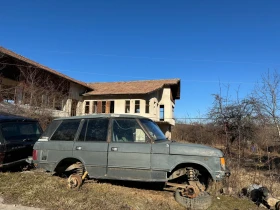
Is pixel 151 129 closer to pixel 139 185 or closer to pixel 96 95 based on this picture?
pixel 139 185

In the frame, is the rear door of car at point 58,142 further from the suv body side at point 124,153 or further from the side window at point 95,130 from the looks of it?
the side window at point 95,130

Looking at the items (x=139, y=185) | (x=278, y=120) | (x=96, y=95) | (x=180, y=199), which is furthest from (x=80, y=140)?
(x=96, y=95)

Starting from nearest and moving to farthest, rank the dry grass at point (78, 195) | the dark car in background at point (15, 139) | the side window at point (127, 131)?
the dry grass at point (78, 195) < the side window at point (127, 131) < the dark car in background at point (15, 139)

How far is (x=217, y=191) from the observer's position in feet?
21.9

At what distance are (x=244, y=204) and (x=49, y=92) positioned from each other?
18883 mm

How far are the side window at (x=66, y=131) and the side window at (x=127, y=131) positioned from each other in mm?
1144

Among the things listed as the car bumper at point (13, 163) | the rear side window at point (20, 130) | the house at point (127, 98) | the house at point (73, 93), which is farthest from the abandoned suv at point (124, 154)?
the house at point (127, 98)

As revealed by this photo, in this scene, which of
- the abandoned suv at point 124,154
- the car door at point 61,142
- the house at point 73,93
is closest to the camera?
the abandoned suv at point 124,154

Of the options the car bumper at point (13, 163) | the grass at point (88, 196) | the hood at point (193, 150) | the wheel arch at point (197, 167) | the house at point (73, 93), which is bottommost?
the grass at point (88, 196)

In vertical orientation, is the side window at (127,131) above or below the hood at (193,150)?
above

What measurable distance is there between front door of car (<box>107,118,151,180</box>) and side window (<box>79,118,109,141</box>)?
26cm

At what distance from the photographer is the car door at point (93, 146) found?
5.83 meters

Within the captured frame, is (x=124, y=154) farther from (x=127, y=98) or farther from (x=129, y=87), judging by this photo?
(x=129, y=87)

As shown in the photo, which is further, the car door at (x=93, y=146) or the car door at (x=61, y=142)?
the car door at (x=61, y=142)
